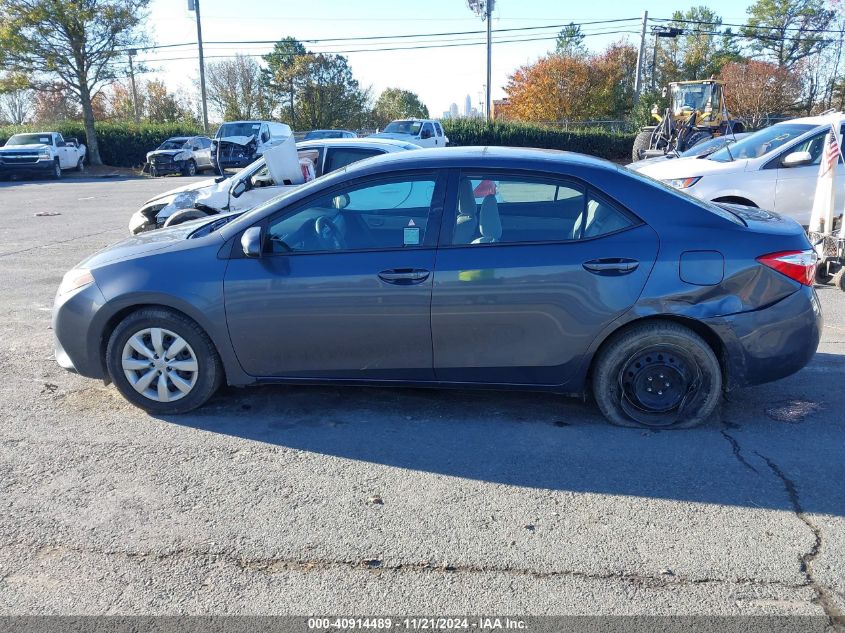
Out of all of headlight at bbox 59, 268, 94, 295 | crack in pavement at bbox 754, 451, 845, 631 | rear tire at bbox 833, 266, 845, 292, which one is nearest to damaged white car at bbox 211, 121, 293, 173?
rear tire at bbox 833, 266, 845, 292

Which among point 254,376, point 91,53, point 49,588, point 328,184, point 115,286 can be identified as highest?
point 91,53

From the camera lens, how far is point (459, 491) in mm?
3748

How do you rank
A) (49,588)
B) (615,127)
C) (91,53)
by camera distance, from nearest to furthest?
1. (49,588)
2. (91,53)
3. (615,127)

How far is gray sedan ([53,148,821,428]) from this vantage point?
425cm

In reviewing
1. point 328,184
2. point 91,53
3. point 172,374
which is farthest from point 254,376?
point 91,53

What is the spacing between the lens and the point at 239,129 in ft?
96.9

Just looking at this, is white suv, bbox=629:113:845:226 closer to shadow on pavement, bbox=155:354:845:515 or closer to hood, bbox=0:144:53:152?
shadow on pavement, bbox=155:354:845:515

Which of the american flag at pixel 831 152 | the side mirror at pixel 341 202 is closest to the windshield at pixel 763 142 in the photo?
the american flag at pixel 831 152

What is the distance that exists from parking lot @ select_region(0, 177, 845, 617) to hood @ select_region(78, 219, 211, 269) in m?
0.96

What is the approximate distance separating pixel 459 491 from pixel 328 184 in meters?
2.04

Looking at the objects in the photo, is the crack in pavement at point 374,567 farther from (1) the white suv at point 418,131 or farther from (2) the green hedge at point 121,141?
(2) the green hedge at point 121,141

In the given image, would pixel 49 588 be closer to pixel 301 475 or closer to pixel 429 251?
pixel 301 475

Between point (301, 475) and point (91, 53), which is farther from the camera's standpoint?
point (91, 53)

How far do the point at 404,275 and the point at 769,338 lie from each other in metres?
2.19
